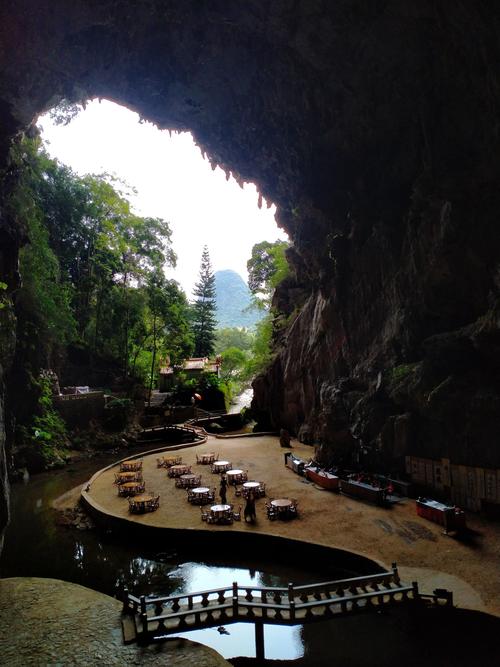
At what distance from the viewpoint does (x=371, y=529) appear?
14.6 meters

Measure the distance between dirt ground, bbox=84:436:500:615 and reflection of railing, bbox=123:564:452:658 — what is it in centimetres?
138

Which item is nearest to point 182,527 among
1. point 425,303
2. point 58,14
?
point 425,303

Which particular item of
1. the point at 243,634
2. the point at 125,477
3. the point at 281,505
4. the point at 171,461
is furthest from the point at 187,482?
the point at 243,634

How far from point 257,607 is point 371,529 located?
20.3 ft

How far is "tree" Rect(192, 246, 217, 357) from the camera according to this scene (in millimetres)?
60656

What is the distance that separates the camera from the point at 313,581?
41.8 feet

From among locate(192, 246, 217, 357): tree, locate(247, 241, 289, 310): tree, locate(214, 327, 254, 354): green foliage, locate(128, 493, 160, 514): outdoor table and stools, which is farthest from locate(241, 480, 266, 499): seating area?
locate(214, 327, 254, 354): green foliage

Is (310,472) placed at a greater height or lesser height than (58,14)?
lesser

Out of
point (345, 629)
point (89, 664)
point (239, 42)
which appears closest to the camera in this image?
point (89, 664)

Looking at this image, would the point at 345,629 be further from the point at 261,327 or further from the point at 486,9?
the point at 261,327

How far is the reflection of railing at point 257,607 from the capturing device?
384 inches

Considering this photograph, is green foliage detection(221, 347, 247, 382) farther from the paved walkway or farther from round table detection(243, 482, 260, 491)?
the paved walkway

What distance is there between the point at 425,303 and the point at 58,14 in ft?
72.3

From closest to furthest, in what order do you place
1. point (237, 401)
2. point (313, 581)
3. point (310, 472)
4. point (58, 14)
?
1. point (313, 581)
2. point (58, 14)
3. point (310, 472)
4. point (237, 401)
